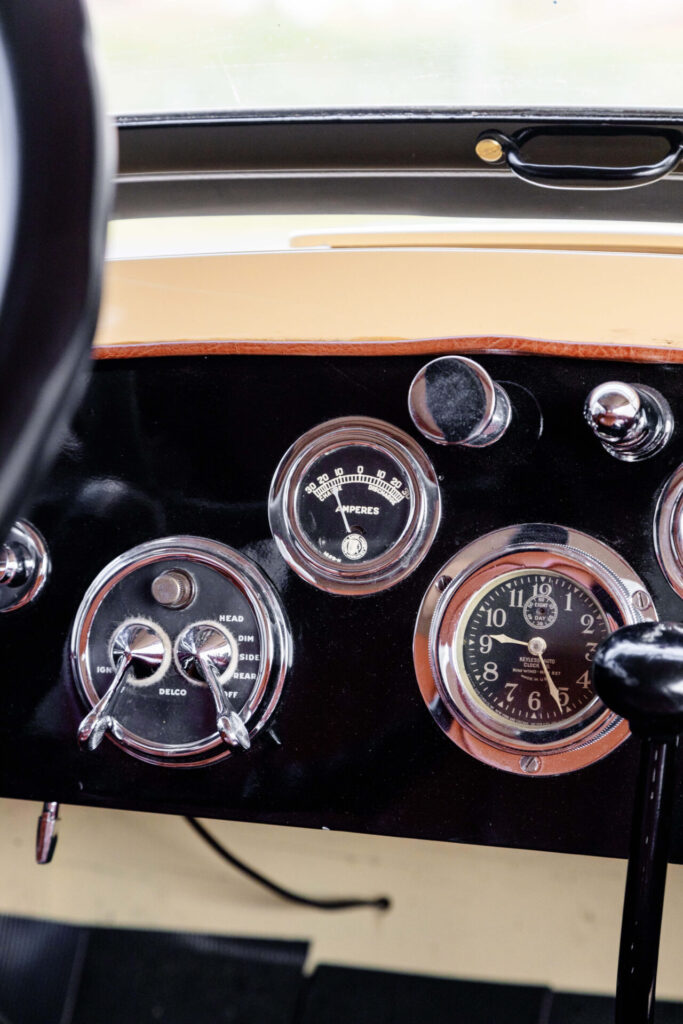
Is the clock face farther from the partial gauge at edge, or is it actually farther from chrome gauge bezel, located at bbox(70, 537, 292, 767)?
chrome gauge bezel, located at bbox(70, 537, 292, 767)

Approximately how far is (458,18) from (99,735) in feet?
3.31

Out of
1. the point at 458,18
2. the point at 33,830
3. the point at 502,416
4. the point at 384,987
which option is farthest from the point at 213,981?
the point at 458,18

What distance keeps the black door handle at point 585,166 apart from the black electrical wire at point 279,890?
1140 mm

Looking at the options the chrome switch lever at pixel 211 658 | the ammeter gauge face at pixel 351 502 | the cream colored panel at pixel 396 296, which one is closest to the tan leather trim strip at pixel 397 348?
the cream colored panel at pixel 396 296

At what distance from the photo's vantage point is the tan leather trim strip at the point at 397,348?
1171 millimetres

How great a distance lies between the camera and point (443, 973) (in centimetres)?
156

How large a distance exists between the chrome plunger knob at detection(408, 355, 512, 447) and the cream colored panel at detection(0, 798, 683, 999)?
82cm

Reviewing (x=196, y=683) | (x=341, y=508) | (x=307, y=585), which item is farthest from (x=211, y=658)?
(x=341, y=508)

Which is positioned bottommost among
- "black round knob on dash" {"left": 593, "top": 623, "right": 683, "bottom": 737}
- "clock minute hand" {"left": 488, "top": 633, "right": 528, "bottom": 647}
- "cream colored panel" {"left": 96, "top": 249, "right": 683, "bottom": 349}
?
"black round knob on dash" {"left": 593, "top": 623, "right": 683, "bottom": 737}

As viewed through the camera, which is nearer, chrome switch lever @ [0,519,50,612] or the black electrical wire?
chrome switch lever @ [0,519,50,612]

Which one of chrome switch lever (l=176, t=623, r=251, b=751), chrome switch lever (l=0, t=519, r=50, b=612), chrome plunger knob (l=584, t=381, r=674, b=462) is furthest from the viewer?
chrome switch lever (l=0, t=519, r=50, b=612)

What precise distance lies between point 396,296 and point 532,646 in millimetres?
483

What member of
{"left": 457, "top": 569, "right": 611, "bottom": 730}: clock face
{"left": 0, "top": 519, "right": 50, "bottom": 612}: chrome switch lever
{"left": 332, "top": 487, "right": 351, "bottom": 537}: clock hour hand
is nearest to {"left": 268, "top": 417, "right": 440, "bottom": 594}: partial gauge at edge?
{"left": 332, "top": 487, "right": 351, "bottom": 537}: clock hour hand

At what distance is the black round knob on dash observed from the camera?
86cm
